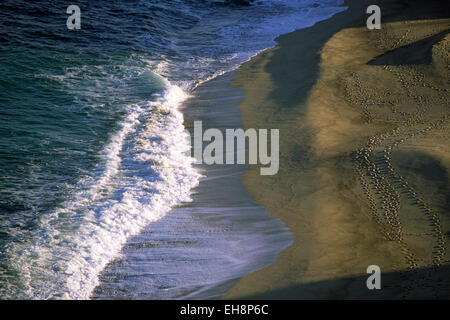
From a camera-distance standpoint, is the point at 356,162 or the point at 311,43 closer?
the point at 356,162

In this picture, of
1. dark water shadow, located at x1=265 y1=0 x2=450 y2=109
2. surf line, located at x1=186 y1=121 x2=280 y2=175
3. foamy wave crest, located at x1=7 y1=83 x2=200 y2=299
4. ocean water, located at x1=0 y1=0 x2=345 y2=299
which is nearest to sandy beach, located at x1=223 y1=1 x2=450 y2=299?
dark water shadow, located at x1=265 y1=0 x2=450 y2=109

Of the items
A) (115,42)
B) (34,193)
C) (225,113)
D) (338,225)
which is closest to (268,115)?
(225,113)

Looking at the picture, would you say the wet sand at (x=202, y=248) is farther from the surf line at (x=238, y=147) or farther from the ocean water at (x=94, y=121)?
the surf line at (x=238, y=147)

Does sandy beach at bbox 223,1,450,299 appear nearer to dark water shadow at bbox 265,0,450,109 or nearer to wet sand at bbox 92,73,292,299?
dark water shadow at bbox 265,0,450,109

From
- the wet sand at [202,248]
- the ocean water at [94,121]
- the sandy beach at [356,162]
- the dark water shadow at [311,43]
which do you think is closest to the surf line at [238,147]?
the sandy beach at [356,162]

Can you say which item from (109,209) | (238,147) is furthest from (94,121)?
(109,209)

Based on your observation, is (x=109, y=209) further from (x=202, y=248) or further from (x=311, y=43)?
(x=311, y=43)
